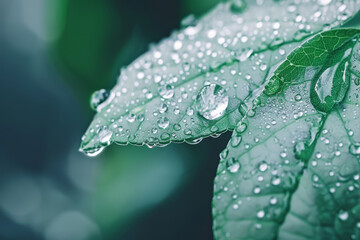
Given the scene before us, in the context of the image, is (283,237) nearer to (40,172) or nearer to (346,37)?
(346,37)

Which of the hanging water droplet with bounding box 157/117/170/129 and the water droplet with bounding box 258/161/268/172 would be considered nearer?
the water droplet with bounding box 258/161/268/172

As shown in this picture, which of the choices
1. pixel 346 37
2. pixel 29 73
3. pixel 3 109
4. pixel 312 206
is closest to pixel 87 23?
pixel 29 73

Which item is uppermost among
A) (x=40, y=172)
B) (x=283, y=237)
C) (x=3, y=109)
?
(x=3, y=109)

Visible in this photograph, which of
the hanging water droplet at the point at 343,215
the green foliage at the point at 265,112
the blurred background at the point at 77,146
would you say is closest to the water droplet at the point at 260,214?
the green foliage at the point at 265,112

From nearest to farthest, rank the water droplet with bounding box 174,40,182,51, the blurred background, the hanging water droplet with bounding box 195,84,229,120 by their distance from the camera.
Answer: the hanging water droplet with bounding box 195,84,229,120, the water droplet with bounding box 174,40,182,51, the blurred background

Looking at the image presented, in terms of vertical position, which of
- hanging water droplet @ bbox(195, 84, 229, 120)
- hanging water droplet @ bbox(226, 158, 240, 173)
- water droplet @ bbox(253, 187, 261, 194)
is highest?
hanging water droplet @ bbox(195, 84, 229, 120)

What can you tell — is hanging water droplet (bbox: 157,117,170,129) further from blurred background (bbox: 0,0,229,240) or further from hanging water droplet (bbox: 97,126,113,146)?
blurred background (bbox: 0,0,229,240)

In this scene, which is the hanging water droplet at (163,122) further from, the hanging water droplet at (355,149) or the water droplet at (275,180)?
the hanging water droplet at (355,149)

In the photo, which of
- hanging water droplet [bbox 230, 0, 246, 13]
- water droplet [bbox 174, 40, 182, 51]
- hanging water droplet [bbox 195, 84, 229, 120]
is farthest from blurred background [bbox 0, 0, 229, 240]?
hanging water droplet [bbox 195, 84, 229, 120]
